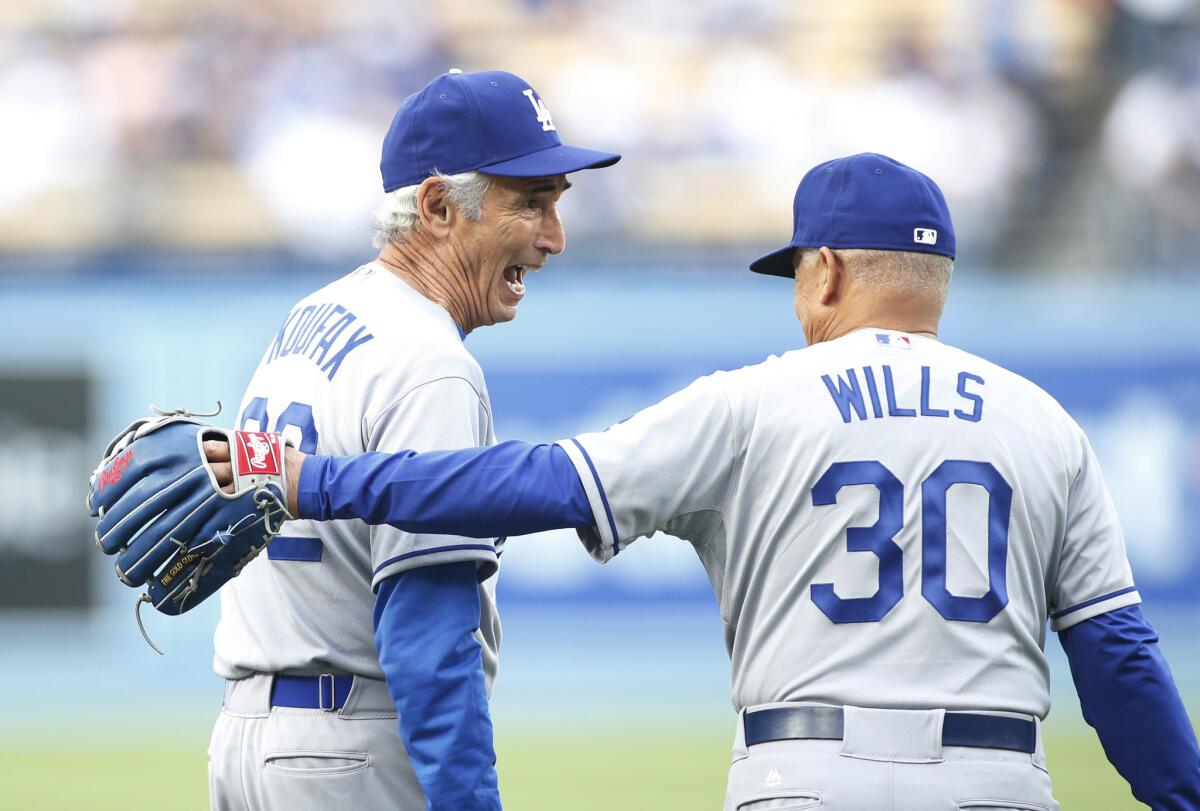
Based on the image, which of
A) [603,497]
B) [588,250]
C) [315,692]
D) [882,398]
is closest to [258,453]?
[315,692]

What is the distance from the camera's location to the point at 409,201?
304 centimetres

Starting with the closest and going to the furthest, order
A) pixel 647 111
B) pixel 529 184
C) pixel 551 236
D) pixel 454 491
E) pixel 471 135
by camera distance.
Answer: pixel 454 491 → pixel 471 135 → pixel 529 184 → pixel 551 236 → pixel 647 111

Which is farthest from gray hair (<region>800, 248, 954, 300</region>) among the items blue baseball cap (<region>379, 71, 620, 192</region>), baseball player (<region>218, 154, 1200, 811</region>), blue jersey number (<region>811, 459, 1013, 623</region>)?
blue baseball cap (<region>379, 71, 620, 192</region>)

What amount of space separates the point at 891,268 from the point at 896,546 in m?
0.51

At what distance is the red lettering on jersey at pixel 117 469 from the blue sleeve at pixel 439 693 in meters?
0.48

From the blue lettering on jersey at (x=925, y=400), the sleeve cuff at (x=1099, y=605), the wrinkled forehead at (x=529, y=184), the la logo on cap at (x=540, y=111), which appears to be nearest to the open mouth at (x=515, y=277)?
the wrinkled forehead at (x=529, y=184)

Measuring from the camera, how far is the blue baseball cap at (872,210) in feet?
9.12

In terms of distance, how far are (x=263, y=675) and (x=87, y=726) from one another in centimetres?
621

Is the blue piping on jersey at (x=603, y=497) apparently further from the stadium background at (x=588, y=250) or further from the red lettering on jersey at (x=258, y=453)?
the stadium background at (x=588, y=250)

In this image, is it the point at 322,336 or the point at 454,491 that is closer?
the point at 454,491

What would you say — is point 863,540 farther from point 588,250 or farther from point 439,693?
point 588,250

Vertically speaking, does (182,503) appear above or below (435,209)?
below

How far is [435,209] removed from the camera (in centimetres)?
305

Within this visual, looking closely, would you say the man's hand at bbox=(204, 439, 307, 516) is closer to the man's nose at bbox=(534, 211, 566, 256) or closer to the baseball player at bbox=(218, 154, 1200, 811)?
the baseball player at bbox=(218, 154, 1200, 811)
